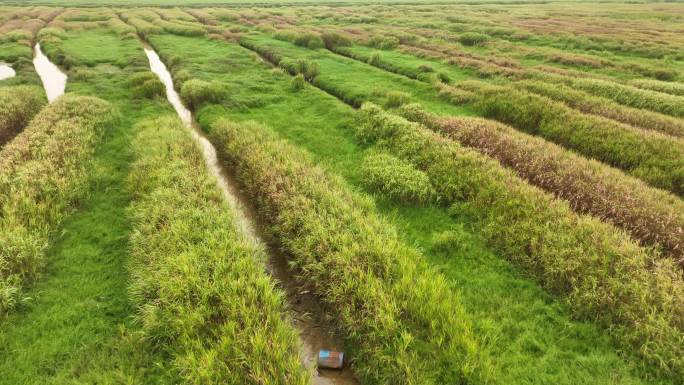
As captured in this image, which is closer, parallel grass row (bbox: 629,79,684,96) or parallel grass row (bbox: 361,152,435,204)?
parallel grass row (bbox: 361,152,435,204)

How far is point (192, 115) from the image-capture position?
861 inches

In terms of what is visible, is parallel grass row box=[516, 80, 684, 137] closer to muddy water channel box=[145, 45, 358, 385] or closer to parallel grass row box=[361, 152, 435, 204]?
parallel grass row box=[361, 152, 435, 204]

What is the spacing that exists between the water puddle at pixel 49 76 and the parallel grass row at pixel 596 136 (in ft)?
87.4

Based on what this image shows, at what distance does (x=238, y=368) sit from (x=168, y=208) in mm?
6088

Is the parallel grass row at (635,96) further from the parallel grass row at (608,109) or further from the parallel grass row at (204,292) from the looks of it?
the parallel grass row at (204,292)

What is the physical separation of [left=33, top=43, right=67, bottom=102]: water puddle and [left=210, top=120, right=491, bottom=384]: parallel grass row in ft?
63.6

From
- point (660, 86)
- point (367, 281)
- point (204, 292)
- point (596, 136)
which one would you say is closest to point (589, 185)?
point (596, 136)

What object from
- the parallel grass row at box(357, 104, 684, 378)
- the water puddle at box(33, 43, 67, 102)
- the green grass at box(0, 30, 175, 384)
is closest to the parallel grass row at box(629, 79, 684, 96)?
the parallel grass row at box(357, 104, 684, 378)

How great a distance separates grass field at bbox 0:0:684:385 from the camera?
22.8 feet

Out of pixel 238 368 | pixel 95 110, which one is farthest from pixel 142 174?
pixel 238 368

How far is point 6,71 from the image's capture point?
27.2m

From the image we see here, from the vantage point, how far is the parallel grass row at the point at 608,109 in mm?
16578

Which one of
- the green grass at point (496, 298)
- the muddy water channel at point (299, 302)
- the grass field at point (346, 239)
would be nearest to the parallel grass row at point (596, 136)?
the grass field at point (346, 239)

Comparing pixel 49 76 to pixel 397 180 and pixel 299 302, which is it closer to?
pixel 397 180
